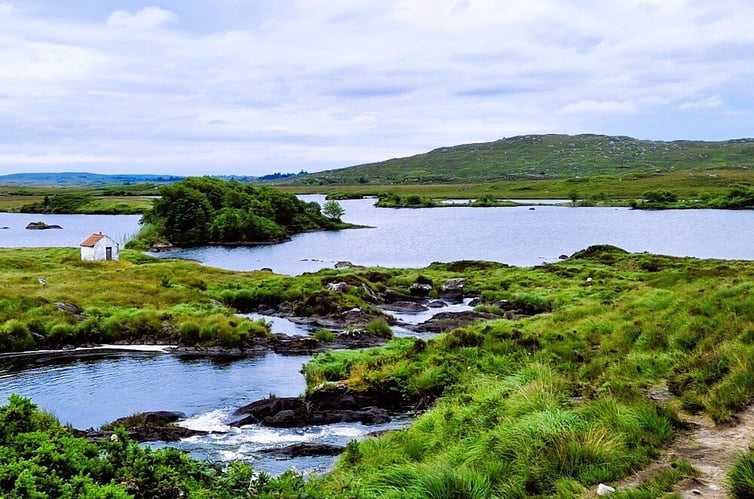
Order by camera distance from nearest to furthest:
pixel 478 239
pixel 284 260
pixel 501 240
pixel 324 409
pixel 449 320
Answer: pixel 324 409 < pixel 449 320 < pixel 284 260 < pixel 501 240 < pixel 478 239

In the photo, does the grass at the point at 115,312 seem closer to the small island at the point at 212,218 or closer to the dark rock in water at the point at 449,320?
the dark rock in water at the point at 449,320

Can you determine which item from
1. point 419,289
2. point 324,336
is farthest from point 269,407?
point 419,289

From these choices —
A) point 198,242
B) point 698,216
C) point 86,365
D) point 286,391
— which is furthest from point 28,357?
point 698,216

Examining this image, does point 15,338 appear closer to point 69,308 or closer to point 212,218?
point 69,308

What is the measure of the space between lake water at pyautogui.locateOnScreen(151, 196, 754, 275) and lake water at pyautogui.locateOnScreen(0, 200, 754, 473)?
0.25 m

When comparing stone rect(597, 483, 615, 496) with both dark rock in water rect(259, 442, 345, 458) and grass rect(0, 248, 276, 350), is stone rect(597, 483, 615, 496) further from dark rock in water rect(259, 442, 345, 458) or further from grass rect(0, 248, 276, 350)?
grass rect(0, 248, 276, 350)

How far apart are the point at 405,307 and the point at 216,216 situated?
106 m

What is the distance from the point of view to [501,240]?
137m

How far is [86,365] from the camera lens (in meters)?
43.0

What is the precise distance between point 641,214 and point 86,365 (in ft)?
547

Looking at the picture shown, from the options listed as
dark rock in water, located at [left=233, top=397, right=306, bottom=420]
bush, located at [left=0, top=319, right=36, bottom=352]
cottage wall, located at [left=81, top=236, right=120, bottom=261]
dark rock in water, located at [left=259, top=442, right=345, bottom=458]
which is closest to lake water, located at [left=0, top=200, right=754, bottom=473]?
dark rock in water, located at [left=259, top=442, right=345, bottom=458]

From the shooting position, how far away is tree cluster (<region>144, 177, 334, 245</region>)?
510 feet

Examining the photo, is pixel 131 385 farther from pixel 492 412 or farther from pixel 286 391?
pixel 492 412

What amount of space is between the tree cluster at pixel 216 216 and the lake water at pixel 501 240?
30.7 feet
